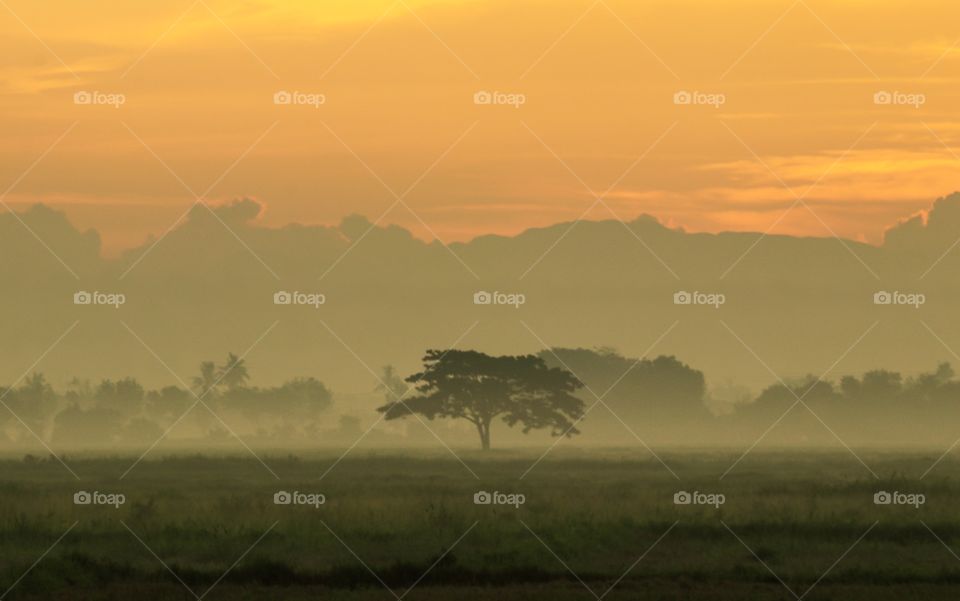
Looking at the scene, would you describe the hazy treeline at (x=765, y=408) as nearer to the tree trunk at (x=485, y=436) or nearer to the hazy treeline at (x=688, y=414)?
the hazy treeline at (x=688, y=414)

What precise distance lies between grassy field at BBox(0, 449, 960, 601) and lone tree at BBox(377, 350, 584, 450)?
54.5 meters

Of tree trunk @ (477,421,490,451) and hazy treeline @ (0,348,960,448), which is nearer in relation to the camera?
tree trunk @ (477,421,490,451)

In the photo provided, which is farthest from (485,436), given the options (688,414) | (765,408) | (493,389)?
(765,408)

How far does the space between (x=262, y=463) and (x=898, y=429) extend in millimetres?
118007

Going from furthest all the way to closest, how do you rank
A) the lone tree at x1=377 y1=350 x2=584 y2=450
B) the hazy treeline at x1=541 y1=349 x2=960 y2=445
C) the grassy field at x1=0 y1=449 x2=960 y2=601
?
the hazy treeline at x1=541 y1=349 x2=960 y2=445
the lone tree at x1=377 y1=350 x2=584 y2=450
the grassy field at x1=0 y1=449 x2=960 y2=601

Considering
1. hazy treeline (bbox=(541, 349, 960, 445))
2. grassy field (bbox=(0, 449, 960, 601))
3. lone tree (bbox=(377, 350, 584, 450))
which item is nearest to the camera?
grassy field (bbox=(0, 449, 960, 601))

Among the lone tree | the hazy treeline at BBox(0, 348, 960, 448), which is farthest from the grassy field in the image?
the hazy treeline at BBox(0, 348, 960, 448)

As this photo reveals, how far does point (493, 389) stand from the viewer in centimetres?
10306

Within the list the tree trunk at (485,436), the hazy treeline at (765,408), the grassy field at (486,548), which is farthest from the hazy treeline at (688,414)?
the grassy field at (486,548)

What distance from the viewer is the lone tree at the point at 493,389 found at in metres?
102

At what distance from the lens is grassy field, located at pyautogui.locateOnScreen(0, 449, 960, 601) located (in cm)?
2806

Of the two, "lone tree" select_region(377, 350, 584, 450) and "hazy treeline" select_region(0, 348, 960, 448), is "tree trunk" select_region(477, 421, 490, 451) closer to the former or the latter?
"lone tree" select_region(377, 350, 584, 450)

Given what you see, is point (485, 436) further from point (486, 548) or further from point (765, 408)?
point (765, 408)

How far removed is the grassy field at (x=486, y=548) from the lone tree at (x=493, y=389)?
54.5 meters
